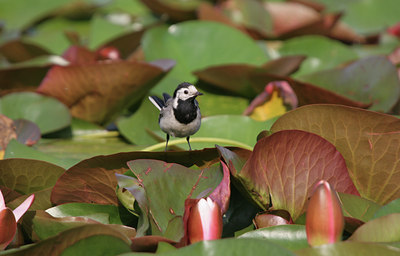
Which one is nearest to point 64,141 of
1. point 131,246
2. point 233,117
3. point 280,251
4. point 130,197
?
point 233,117

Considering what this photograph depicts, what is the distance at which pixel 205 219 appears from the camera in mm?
1186

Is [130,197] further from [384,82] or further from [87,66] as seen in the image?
[384,82]

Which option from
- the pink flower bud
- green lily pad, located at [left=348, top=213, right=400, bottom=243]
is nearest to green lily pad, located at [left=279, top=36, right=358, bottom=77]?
green lily pad, located at [left=348, top=213, right=400, bottom=243]

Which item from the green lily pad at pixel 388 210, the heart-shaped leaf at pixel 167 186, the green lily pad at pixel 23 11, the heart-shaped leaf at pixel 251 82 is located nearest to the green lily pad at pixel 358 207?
the green lily pad at pixel 388 210

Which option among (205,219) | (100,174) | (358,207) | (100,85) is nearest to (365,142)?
(358,207)

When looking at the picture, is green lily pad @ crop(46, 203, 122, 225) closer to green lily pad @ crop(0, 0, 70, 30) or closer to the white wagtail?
the white wagtail

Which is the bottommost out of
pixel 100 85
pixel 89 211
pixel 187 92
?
pixel 89 211

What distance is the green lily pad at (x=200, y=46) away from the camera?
2.79 metres

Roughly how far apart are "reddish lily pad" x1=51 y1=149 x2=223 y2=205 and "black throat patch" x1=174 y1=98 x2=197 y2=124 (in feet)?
0.66

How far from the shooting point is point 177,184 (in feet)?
4.51

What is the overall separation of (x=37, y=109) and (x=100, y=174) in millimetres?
930

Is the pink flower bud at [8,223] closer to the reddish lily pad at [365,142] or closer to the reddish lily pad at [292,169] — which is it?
the reddish lily pad at [292,169]

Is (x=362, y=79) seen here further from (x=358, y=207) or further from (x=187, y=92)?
(x=358, y=207)

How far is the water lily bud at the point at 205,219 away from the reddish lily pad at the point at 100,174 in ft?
0.97
